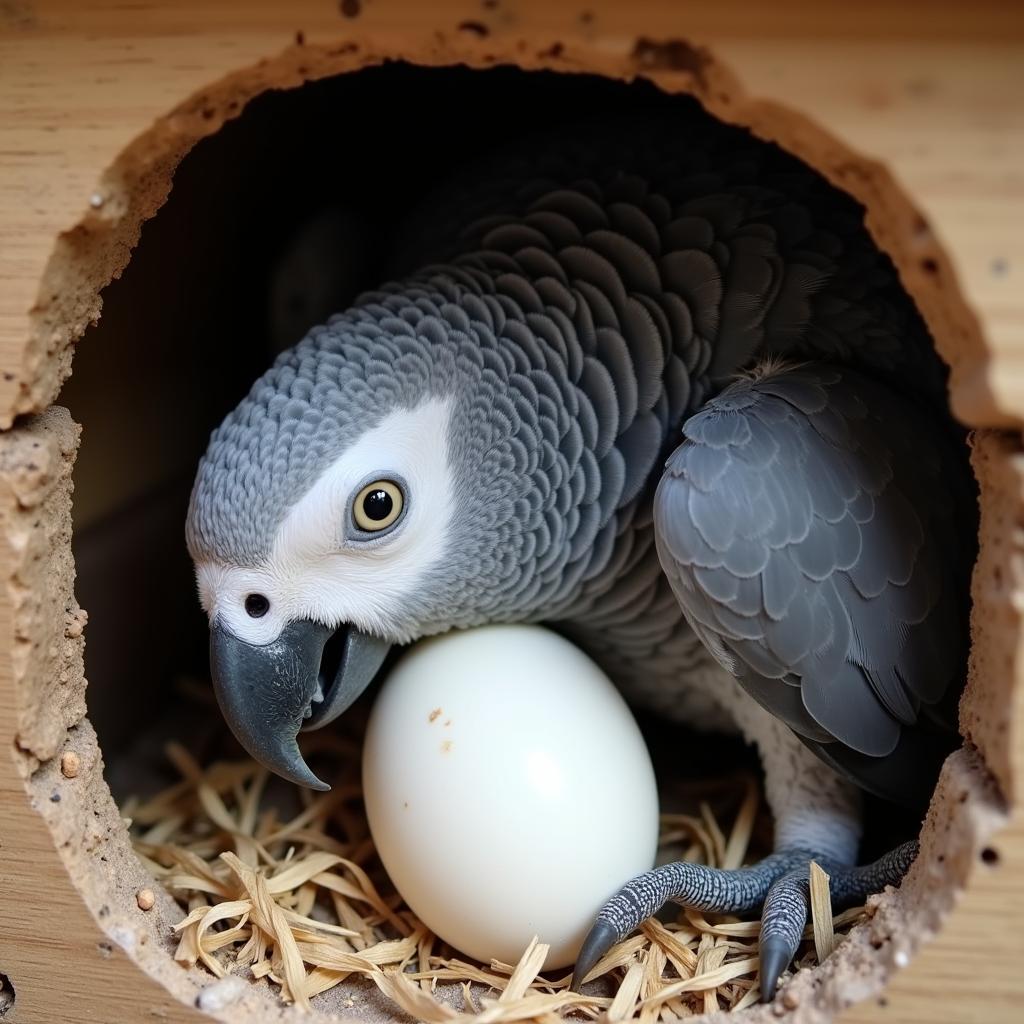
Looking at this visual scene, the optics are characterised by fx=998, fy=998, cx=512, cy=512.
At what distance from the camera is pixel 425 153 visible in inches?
69.2

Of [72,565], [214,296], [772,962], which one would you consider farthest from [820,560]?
[214,296]

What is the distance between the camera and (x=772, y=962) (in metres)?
0.94

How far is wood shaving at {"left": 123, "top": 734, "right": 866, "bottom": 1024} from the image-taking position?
3.16 ft

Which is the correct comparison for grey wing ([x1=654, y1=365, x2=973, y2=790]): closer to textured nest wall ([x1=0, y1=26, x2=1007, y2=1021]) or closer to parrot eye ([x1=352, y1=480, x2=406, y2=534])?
textured nest wall ([x1=0, y1=26, x2=1007, y2=1021])

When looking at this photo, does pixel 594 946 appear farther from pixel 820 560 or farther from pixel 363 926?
pixel 820 560

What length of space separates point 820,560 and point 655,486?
22cm

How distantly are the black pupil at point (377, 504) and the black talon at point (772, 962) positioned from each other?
554 millimetres

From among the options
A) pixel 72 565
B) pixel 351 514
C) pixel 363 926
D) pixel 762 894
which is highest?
pixel 351 514

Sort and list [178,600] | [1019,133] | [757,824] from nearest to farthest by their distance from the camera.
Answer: [1019,133] → [757,824] → [178,600]

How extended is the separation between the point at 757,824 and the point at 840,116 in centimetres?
89

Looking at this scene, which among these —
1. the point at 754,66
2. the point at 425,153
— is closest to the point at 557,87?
the point at 425,153

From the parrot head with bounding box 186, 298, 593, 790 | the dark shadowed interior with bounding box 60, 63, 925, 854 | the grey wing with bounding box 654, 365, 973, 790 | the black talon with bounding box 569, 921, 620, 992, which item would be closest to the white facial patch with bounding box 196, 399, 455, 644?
the parrot head with bounding box 186, 298, 593, 790

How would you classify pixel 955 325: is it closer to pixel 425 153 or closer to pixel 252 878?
pixel 252 878

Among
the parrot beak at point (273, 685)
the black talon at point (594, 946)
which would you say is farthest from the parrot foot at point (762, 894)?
the parrot beak at point (273, 685)
